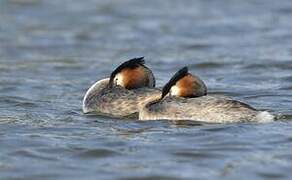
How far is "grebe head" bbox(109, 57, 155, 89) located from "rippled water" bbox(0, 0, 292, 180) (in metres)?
0.66

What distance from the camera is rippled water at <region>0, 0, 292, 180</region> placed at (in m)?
8.79

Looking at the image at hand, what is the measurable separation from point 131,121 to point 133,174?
2.53 m

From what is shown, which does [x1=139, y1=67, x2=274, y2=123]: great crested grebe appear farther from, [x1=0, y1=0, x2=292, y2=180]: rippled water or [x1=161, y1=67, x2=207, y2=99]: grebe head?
[x1=0, y1=0, x2=292, y2=180]: rippled water

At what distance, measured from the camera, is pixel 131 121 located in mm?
10898

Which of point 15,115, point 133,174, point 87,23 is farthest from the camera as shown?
point 87,23

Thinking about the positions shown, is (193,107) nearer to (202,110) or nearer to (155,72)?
(202,110)

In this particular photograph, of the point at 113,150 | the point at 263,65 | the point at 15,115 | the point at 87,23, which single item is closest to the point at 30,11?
the point at 87,23

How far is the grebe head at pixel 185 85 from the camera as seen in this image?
1080 cm

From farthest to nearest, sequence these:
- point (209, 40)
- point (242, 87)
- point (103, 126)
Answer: point (209, 40) < point (242, 87) < point (103, 126)

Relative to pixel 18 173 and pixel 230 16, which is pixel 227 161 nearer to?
pixel 18 173

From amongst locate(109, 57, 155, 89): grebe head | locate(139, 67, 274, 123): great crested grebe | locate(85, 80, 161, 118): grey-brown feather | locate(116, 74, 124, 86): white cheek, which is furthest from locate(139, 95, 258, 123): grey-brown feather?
locate(116, 74, 124, 86): white cheek

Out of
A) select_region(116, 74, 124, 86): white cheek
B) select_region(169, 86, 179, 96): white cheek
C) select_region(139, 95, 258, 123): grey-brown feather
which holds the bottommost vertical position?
select_region(139, 95, 258, 123): grey-brown feather

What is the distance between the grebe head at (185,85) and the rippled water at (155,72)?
43cm

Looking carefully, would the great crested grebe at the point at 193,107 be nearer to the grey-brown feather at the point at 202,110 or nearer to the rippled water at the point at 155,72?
the grey-brown feather at the point at 202,110
